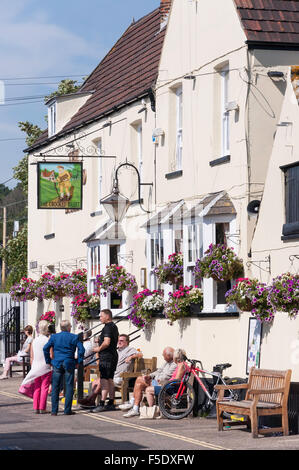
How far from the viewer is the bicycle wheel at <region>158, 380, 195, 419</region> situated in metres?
17.2

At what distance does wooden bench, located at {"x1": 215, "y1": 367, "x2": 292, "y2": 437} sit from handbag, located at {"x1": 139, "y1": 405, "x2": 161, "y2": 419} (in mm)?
1885

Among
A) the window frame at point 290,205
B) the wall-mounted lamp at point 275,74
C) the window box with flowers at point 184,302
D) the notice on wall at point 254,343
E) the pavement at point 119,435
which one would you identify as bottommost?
the pavement at point 119,435

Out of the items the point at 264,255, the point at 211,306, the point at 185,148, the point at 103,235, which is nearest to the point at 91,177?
the point at 103,235

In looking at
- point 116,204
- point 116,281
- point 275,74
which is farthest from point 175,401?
point 116,204

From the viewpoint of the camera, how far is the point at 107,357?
18703mm

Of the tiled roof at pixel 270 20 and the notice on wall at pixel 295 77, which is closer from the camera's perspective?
the notice on wall at pixel 295 77

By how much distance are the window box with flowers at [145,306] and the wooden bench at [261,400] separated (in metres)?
6.23

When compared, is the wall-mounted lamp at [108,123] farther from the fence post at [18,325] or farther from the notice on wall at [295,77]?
the notice on wall at [295,77]

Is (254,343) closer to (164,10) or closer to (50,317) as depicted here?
(164,10)

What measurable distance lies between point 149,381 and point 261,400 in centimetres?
317

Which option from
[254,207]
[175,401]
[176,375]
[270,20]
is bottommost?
[175,401]

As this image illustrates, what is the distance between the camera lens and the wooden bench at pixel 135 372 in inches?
768

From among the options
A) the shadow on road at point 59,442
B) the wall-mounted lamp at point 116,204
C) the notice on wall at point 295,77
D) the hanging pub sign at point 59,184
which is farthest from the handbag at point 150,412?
the hanging pub sign at point 59,184

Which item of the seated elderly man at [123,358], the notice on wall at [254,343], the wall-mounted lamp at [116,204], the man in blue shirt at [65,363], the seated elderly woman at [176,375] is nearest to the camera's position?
the notice on wall at [254,343]
